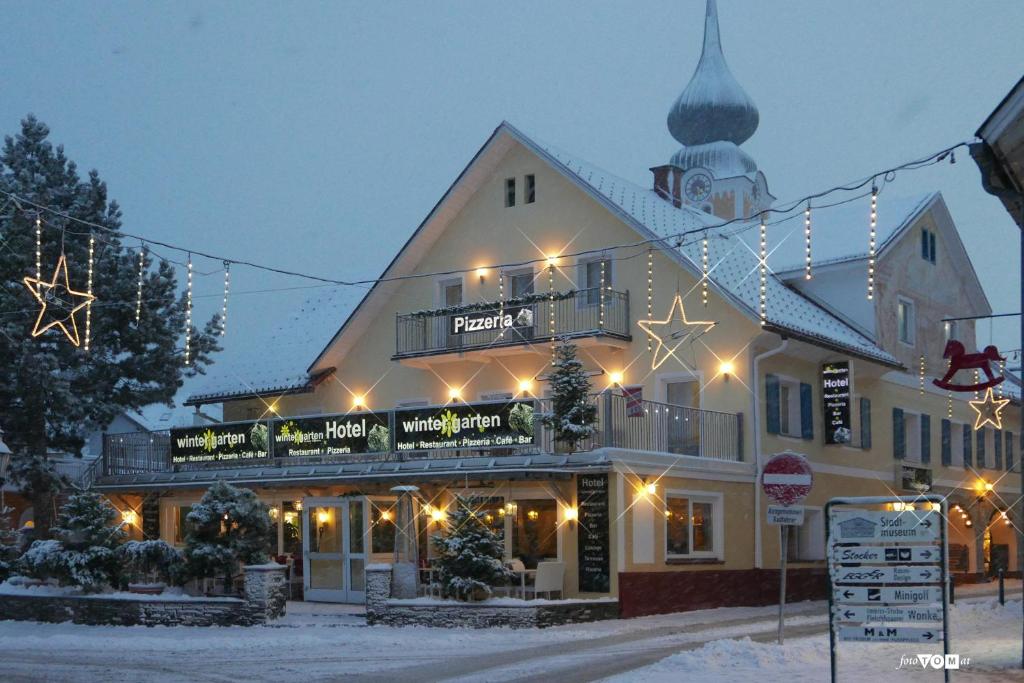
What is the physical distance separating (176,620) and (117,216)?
14.1 metres

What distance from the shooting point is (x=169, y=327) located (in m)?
34.3

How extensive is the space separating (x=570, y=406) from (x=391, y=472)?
3973 mm

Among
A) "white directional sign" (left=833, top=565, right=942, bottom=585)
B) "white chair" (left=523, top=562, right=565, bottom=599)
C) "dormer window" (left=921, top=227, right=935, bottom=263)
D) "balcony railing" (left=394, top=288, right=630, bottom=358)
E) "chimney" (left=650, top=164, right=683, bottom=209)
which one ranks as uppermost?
"chimney" (left=650, top=164, right=683, bottom=209)

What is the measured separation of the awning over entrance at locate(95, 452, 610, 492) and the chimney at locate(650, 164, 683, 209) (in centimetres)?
1147

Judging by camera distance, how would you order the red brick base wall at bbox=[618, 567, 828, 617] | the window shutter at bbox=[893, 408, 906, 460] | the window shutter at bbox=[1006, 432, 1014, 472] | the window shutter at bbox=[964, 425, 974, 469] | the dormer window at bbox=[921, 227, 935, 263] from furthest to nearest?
the window shutter at bbox=[1006, 432, 1014, 472], the window shutter at bbox=[964, 425, 974, 469], the dormer window at bbox=[921, 227, 935, 263], the window shutter at bbox=[893, 408, 906, 460], the red brick base wall at bbox=[618, 567, 828, 617]

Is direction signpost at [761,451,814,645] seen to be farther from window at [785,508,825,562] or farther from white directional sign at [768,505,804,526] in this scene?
window at [785,508,825,562]

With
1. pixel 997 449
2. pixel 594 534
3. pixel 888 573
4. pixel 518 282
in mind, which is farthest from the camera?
pixel 997 449

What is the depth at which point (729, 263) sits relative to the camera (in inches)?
1152

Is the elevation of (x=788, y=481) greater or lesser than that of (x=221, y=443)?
lesser

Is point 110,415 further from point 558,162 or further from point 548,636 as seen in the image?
point 548,636

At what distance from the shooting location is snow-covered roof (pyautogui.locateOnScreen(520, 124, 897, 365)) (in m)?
27.5

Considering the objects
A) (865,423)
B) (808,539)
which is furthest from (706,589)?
(865,423)

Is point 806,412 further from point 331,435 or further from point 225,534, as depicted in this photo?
point 225,534

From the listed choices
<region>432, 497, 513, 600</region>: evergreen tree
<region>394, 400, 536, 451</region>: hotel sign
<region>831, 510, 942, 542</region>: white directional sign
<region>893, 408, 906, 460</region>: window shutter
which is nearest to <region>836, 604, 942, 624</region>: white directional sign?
<region>831, 510, 942, 542</region>: white directional sign
